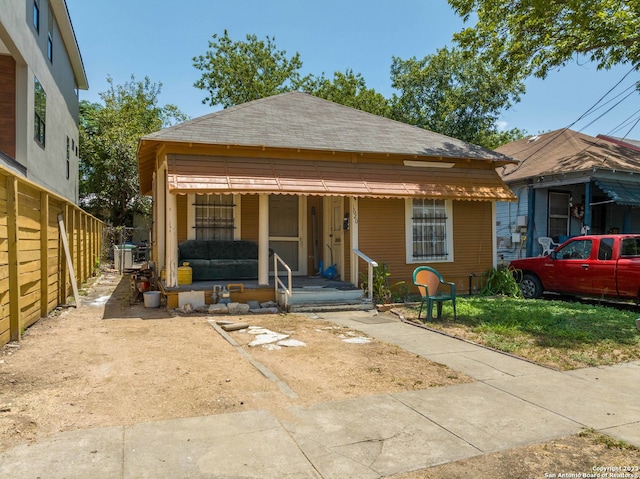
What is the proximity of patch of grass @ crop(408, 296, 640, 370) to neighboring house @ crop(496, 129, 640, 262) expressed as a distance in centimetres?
468

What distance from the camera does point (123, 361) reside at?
5414 millimetres

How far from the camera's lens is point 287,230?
12094mm

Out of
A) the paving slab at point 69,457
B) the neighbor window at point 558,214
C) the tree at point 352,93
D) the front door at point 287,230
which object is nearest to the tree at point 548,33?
the neighbor window at point 558,214

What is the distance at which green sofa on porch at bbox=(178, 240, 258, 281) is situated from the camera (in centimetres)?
1015

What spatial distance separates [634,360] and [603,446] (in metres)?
3.23

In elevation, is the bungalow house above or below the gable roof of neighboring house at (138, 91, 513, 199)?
below

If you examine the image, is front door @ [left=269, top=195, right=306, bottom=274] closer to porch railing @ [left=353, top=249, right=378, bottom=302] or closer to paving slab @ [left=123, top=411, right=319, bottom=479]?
porch railing @ [left=353, top=249, right=378, bottom=302]

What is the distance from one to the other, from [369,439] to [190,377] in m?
2.24

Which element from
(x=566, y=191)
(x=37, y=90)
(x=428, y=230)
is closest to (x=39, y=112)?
(x=37, y=90)

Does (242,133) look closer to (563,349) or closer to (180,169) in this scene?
(180,169)

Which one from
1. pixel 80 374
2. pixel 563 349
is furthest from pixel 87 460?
pixel 563 349

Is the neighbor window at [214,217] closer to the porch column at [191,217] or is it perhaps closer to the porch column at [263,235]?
the porch column at [191,217]

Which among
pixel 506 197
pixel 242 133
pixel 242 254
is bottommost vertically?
pixel 242 254

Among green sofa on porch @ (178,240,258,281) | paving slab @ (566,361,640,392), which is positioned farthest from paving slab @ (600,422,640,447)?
green sofa on porch @ (178,240,258,281)
